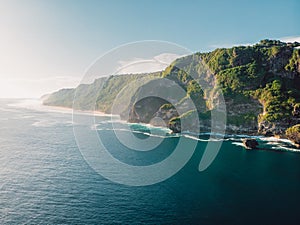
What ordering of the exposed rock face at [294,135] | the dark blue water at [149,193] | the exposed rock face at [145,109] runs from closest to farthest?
the dark blue water at [149,193] < the exposed rock face at [294,135] < the exposed rock face at [145,109]

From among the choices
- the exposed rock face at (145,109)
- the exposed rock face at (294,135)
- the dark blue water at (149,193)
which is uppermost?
the exposed rock face at (145,109)

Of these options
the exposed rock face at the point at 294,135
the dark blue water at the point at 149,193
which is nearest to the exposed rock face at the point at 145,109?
the exposed rock face at the point at 294,135

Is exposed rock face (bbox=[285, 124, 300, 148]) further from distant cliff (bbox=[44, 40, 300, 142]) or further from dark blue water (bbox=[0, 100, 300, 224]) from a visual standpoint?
dark blue water (bbox=[0, 100, 300, 224])

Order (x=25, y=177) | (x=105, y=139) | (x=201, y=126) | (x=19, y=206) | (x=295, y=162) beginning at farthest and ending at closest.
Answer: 1. (x=201, y=126)
2. (x=105, y=139)
3. (x=295, y=162)
4. (x=25, y=177)
5. (x=19, y=206)

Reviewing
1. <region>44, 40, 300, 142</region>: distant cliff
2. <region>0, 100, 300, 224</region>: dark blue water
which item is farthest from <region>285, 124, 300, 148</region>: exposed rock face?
<region>0, 100, 300, 224</region>: dark blue water

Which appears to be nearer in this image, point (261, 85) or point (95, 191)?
point (95, 191)

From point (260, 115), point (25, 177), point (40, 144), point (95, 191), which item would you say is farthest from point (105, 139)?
point (260, 115)

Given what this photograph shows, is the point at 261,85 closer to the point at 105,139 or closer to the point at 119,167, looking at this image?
the point at 105,139

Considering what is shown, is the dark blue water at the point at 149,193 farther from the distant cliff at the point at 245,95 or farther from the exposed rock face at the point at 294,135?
the distant cliff at the point at 245,95
